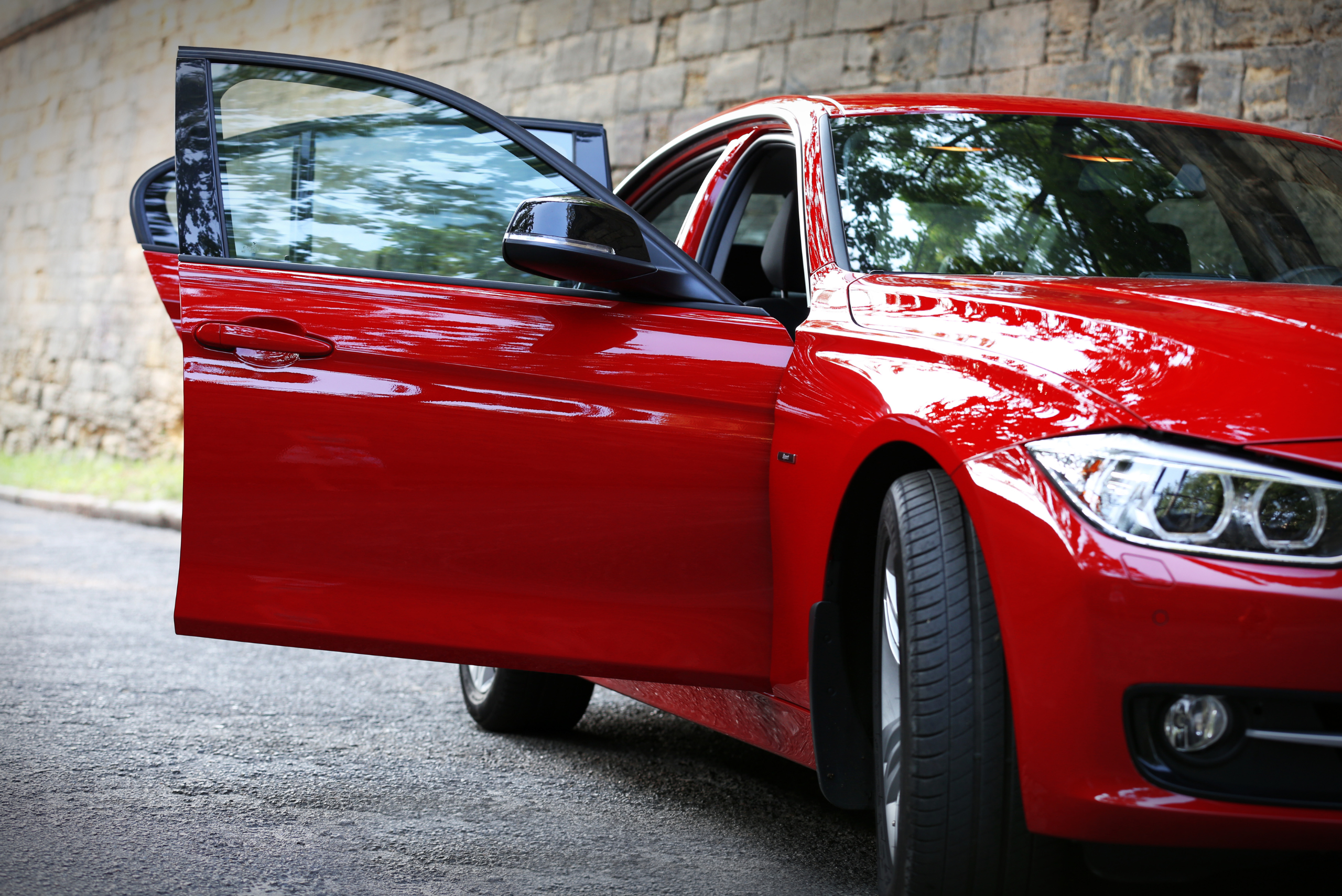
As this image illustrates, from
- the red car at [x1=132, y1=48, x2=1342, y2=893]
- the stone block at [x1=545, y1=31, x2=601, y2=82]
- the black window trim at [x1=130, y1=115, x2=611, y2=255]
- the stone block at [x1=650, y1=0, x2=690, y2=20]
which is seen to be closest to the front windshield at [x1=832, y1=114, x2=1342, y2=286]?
the red car at [x1=132, y1=48, x2=1342, y2=893]

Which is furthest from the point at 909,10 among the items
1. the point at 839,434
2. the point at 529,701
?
the point at 839,434

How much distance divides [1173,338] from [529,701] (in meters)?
2.59

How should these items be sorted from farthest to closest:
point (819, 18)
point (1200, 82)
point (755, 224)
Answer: point (819, 18), point (1200, 82), point (755, 224)

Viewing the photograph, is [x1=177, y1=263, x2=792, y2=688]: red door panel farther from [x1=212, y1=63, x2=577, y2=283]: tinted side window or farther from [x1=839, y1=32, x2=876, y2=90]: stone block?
[x1=839, y1=32, x2=876, y2=90]: stone block

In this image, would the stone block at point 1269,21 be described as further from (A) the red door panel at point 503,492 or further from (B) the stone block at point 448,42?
(B) the stone block at point 448,42

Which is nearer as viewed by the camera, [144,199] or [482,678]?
[144,199]

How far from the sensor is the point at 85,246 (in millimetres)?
18781

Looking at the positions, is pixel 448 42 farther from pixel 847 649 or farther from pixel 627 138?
pixel 847 649

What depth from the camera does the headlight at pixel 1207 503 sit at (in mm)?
1796

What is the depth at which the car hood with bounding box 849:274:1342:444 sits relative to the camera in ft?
6.16

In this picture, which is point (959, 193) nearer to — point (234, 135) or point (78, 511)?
point (234, 135)

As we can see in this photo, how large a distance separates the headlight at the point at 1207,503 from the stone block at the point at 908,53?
7.50m

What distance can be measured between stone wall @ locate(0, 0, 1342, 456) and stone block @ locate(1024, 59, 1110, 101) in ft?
0.04

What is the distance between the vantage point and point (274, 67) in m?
3.15
